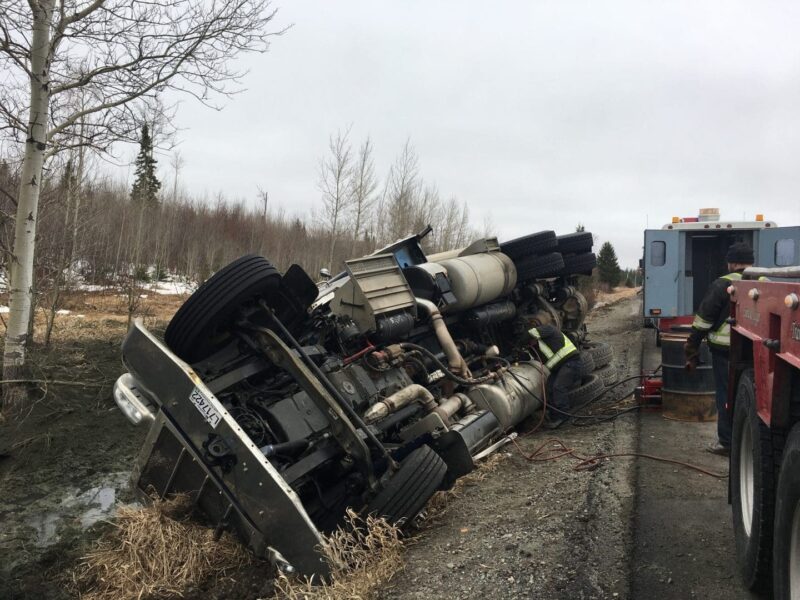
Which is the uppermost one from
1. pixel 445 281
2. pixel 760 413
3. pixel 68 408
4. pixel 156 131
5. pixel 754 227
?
pixel 156 131

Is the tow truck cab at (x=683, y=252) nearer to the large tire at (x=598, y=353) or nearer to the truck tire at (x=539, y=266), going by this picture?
the large tire at (x=598, y=353)

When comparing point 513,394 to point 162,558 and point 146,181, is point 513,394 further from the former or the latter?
point 146,181

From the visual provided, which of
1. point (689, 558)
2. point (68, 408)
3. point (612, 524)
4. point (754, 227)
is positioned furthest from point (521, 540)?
point (754, 227)

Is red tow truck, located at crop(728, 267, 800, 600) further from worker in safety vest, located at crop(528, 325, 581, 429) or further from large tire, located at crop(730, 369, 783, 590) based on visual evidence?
worker in safety vest, located at crop(528, 325, 581, 429)

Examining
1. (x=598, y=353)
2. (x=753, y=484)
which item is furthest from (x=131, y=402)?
(x=598, y=353)

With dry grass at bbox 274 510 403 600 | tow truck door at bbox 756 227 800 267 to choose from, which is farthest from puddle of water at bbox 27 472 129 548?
tow truck door at bbox 756 227 800 267

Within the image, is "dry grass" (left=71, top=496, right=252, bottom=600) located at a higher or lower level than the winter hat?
lower

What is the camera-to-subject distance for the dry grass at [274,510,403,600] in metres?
3.40

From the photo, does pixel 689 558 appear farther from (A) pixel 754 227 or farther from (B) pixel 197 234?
(B) pixel 197 234

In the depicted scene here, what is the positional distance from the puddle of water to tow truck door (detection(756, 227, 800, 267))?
416 inches

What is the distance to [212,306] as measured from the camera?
14.4 feet

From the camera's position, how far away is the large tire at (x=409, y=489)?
13.8 feet

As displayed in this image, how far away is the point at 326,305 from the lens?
6.39m

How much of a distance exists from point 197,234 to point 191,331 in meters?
33.4
